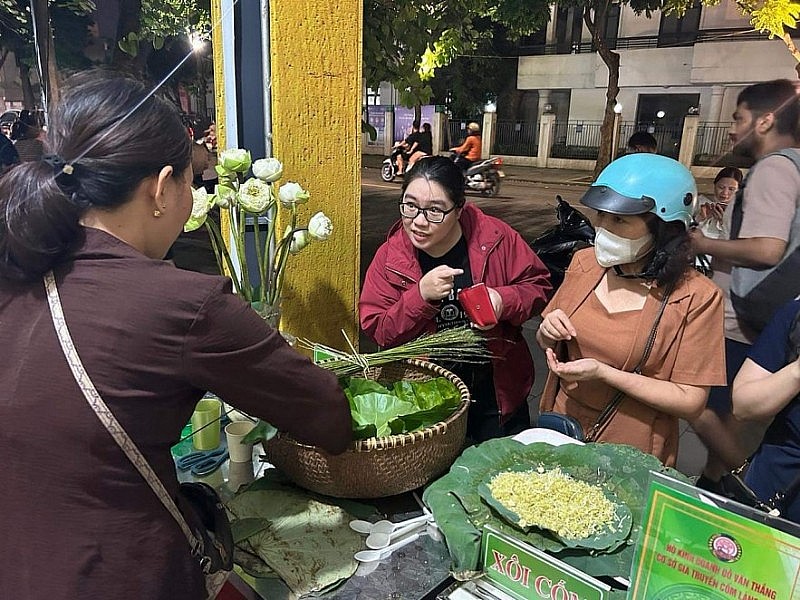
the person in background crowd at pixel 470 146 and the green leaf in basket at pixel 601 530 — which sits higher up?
the person in background crowd at pixel 470 146

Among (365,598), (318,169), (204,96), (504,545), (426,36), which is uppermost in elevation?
(426,36)

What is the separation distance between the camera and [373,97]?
1998mm

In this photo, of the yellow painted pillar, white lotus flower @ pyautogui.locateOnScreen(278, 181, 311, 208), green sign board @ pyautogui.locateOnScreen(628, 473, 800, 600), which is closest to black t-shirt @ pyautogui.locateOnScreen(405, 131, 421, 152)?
the yellow painted pillar

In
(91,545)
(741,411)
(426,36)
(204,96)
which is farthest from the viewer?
(426,36)

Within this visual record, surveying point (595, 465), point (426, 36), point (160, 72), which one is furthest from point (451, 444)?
point (426, 36)

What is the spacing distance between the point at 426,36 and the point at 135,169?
1851 millimetres

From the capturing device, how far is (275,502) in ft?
3.49

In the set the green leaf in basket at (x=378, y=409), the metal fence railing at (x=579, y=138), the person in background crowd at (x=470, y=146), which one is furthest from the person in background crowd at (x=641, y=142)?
the green leaf in basket at (x=378, y=409)

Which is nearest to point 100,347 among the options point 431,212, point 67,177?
point 67,177

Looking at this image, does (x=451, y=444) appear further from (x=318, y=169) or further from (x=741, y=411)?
(x=318, y=169)

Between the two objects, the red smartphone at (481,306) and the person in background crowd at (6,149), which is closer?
the person in background crowd at (6,149)

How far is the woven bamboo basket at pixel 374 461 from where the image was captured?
0.99 m

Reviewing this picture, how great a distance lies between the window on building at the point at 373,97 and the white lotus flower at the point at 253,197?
0.72 metres

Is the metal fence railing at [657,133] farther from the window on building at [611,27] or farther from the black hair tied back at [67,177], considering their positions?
the black hair tied back at [67,177]
